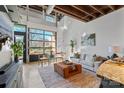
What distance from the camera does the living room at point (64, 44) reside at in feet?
11.8

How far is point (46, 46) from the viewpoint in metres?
9.84

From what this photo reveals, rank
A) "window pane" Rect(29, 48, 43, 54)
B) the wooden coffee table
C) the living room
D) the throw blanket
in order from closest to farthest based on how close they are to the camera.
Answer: the throw blanket → the living room → the wooden coffee table → "window pane" Rect(29, 48, 43, 54)

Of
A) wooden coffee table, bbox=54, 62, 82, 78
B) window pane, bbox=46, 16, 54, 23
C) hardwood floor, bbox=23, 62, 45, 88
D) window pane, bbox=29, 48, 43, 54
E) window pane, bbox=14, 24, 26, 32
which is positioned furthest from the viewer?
window pane, bbox=46, 16, 54, 23

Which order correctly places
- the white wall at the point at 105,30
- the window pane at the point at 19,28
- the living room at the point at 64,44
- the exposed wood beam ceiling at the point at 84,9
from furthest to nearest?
1. the window pane at the point at 19,28
2. the white wall at the point at 105,30
3. the exposed wood beam ceiling at the point at 84,9
4. the living room at the point at 64,44

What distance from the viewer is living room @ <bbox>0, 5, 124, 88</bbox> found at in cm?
359

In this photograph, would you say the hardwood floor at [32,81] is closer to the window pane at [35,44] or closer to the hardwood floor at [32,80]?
the hardwood floor at [32,80]

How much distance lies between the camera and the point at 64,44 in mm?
10453

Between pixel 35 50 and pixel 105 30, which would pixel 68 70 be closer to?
pixel 105 30

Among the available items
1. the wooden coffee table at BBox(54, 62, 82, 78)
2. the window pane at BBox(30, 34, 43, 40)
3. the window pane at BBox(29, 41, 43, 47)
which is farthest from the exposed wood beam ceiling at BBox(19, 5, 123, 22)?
the window pane at BBox(29, 41, 43, 47)

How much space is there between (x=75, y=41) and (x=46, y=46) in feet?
8.83

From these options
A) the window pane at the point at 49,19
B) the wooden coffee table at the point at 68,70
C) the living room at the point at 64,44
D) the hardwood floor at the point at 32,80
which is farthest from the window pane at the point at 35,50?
the wooden coffee table at the point at 68,70

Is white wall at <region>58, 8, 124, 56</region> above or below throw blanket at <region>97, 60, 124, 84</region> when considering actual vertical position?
above

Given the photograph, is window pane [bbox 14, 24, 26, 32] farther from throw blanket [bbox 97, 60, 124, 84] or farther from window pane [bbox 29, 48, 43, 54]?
throw blanket [bbox 97, 60, 124, 84]
